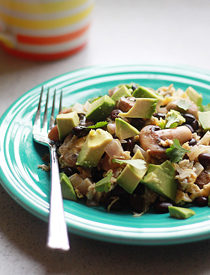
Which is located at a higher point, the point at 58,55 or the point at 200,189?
the point at 58,55

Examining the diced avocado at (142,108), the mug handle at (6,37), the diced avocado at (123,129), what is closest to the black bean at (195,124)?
the diced avocado at (142,108)

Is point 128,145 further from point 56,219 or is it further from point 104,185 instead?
point 56,219

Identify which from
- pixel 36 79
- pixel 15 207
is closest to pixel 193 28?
pixel 36 79

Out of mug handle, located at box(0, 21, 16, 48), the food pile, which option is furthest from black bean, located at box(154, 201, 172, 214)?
mug handle, located at box(0, 21, 16, 48)

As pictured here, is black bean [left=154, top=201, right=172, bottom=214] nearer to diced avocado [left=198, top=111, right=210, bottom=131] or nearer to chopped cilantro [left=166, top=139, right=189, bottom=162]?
chopped cilantro [left=166, top=139, right=189, bottom=162]

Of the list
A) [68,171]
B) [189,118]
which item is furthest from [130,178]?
[189,118]

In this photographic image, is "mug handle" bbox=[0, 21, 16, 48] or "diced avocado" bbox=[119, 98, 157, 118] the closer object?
"diced avocado" bbox=[119, 98, 157, 118]

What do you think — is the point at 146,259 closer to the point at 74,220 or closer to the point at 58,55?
the point at 74,220
